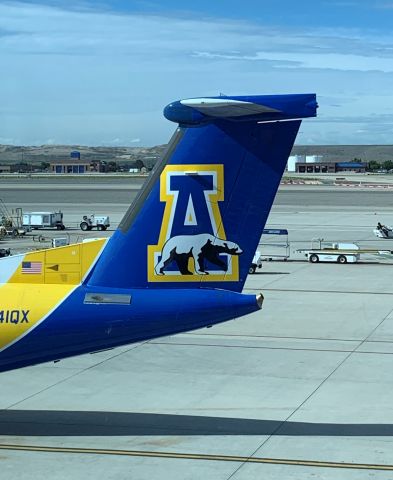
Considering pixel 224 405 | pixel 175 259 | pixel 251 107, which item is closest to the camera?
pixel 251 107

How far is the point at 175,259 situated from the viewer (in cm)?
1573

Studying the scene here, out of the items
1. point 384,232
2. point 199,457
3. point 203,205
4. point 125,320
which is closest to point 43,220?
point 384,232

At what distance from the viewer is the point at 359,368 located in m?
22.0

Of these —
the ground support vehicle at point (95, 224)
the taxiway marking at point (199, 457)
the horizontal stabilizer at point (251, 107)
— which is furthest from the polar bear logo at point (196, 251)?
the ground support vehicle at point (95, 224)

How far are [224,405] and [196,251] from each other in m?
4.36

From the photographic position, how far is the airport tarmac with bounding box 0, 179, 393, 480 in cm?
1469

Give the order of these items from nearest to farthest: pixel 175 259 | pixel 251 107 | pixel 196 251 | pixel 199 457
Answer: pixel 251 107
pixel 199 457
pixel 196 251
pixel 175 259

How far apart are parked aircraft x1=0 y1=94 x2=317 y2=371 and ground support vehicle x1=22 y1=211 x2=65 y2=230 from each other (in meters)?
53.5

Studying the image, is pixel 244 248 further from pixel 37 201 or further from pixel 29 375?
pixel 37 201

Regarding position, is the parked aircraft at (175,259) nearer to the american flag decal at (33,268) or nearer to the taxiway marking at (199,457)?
the american flag decal at (33,268)

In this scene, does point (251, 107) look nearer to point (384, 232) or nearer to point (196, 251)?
point (196, 251)

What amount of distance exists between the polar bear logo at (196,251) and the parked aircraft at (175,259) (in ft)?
0.06

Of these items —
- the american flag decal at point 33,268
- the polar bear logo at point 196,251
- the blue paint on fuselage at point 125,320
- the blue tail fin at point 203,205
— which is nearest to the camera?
the blue tail fin at point 203,205

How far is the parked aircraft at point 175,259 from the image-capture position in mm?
15125
